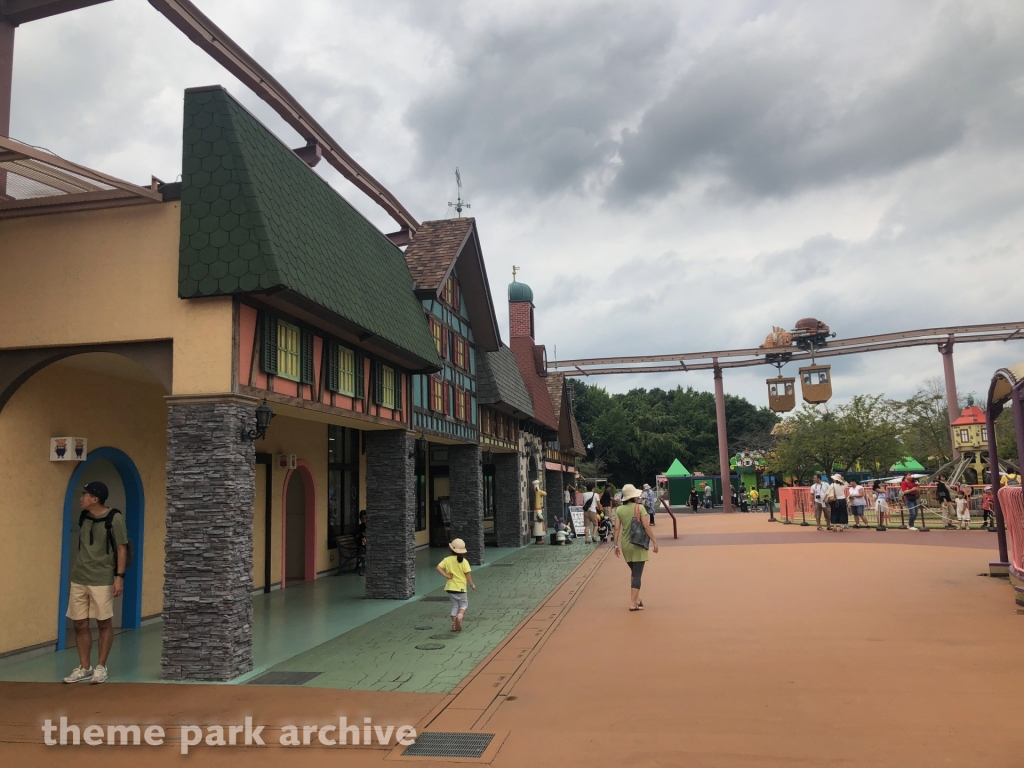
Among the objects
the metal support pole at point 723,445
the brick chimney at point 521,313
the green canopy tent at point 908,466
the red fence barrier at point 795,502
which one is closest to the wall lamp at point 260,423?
the brick chimney at point 521,313

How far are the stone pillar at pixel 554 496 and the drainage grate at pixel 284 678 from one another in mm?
22548

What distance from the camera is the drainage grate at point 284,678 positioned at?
6953 millimetres

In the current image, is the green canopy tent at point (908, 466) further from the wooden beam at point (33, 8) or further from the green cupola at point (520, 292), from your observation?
the wooden beam at point (33, 8)

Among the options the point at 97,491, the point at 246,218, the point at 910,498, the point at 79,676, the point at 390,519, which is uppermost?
the point at 246,218

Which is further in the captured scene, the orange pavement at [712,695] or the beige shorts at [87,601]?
the beige shorts at [87,601]

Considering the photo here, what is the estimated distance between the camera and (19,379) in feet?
26.6

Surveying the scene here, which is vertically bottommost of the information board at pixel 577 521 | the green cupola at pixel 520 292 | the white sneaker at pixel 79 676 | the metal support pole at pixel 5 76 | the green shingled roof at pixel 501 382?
the white sneaker at pixel 79 676

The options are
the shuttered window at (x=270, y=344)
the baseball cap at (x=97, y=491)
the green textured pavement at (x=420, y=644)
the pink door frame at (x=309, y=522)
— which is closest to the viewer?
the green textured pavement at (x=420, y=644)

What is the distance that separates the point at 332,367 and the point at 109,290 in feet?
9.39

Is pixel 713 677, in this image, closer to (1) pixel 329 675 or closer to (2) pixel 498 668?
(2) pixel 498 668

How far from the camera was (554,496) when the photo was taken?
2992 centimetres

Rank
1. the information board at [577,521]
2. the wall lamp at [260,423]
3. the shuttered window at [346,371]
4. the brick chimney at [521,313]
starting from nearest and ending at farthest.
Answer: the wall lamp at [260,423] → the shuttered window at [346,371] → the information board at [577,521] → the brick chimney at [521,313]

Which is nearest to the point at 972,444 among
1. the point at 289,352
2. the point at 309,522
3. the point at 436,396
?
the point at 436,396

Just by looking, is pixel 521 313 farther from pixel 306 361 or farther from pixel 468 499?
pixel 306 361
